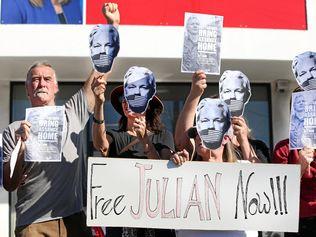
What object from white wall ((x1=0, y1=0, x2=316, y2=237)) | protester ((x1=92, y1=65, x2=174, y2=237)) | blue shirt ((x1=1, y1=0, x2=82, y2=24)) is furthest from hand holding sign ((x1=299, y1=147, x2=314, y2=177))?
blue shirt ((x1=1, y1=0, x2=82, y2=24))

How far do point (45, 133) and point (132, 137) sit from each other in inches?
19.7

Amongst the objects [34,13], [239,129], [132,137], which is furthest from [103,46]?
[34,13]

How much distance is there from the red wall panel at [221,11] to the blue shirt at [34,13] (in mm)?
116

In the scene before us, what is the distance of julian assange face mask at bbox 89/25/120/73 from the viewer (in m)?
3.96

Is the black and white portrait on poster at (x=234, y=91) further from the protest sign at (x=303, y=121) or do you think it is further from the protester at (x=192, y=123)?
Result: the protest sign at (x=303, y=121)

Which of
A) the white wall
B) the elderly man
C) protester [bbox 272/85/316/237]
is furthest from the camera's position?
the white wall

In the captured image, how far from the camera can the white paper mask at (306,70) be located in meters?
4.07

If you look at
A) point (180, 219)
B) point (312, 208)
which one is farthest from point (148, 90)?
point (312, 208)

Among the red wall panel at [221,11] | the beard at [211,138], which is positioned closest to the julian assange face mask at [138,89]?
the beard at [211,138]

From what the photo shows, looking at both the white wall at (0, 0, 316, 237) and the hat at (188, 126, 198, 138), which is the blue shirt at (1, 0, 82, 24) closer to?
the white wall at (0, 0, 316, 237)

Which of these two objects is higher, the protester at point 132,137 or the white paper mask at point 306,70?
the white paper mask at point 306,70

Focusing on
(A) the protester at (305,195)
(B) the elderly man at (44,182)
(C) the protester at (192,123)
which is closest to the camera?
(B) the elderly man at (44,182)

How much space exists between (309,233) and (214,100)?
1.01m

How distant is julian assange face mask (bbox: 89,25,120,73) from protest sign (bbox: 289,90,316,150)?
44.4 inches
